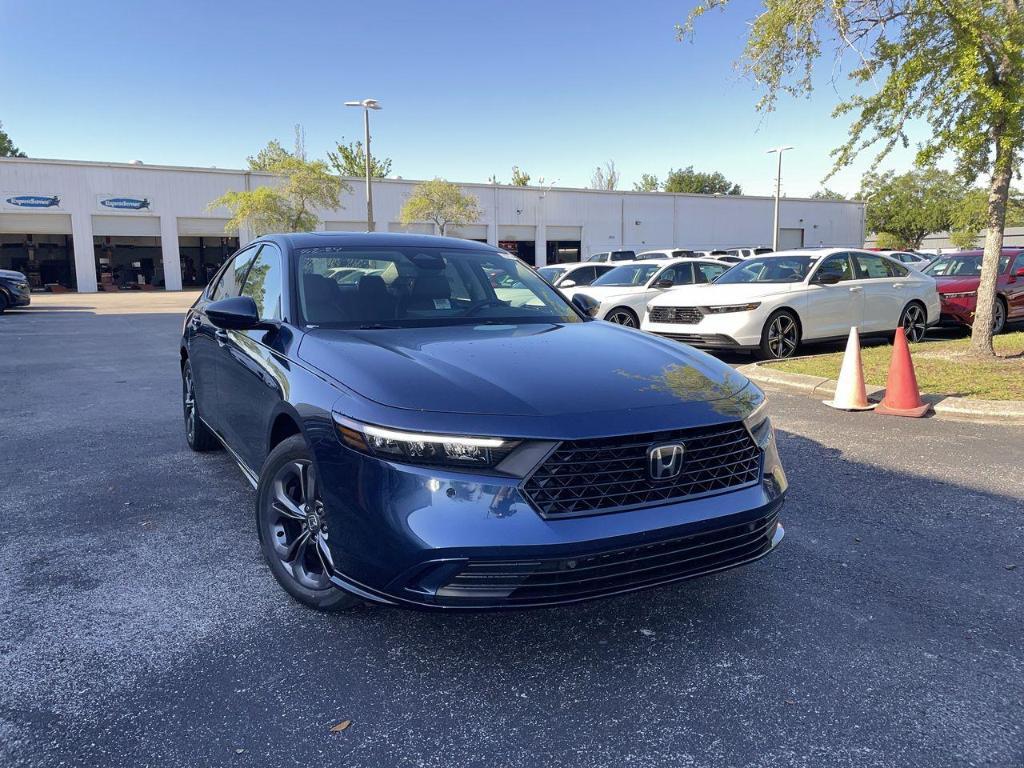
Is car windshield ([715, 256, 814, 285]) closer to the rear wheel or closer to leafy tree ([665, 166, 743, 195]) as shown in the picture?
the rear wheel

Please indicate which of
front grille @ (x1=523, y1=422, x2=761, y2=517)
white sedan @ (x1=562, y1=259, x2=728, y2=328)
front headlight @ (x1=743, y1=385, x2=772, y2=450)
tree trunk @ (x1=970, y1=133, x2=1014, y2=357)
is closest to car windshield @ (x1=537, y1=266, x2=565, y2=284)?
white sedan @ (x1=562, y1=259, x2=728, y2=328)

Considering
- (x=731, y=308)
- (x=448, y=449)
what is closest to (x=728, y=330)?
(x=731, y=308)

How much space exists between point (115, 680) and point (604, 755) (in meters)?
1.73

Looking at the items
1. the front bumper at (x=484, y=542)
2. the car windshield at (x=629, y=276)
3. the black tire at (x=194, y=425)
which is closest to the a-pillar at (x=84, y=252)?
the car windshield at (x=629, y=276)

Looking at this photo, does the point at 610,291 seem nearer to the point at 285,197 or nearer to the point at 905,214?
the point at 285,197

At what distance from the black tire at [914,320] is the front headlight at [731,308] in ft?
9.60

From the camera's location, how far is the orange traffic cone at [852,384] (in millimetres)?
7078

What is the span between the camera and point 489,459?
2430 millimetres

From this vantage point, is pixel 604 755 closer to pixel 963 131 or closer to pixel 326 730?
pixel 326 730

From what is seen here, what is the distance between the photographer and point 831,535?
13.0ft

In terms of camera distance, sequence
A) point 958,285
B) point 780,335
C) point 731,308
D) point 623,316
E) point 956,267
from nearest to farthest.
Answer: point 731,308
point 780,335
point 958,285
point 623,316
point 956,267

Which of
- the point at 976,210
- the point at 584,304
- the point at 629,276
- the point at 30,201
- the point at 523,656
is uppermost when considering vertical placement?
the point at 30,201

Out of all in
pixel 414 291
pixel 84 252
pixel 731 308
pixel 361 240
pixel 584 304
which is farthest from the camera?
pixel 84 252

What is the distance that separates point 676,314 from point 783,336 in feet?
4.94
